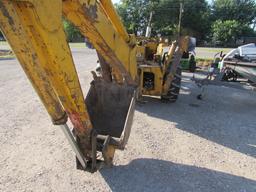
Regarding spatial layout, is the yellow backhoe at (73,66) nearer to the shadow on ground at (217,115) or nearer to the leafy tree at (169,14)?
the shadow on ground at (217,115)

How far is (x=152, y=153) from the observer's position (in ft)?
13.5

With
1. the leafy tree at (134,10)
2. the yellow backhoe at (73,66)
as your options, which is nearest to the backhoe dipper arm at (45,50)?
the yellow backhoe at (73,66)

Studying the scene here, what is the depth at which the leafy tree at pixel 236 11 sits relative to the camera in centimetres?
4706

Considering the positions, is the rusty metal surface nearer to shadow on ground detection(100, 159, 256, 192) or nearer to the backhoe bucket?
the backhoe bucket

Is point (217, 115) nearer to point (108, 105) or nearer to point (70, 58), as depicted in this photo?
point (108, 105)

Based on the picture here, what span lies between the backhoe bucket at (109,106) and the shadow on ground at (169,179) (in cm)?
48

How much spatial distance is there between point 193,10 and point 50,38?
142 feet

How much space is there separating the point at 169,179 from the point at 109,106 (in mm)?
1159

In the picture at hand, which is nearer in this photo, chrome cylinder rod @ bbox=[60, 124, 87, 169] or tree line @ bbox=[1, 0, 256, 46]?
chrome cylinder rod @ bbox=[60, 124, 87, 169]

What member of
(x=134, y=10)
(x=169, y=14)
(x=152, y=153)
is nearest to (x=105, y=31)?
(x=152, y=153)

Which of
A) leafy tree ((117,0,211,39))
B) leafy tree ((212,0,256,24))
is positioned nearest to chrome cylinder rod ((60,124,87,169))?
leafy tree ((117,0,211,39))

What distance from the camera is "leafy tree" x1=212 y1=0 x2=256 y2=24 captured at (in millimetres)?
47062

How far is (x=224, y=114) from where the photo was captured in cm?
605

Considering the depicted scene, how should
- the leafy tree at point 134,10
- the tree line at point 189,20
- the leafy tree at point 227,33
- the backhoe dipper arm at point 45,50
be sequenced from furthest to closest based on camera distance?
the leafy tree at point 134,10, the tree line at point 189,20, the leafy tree at point 227,33, the backhoe dipper arm at point 45,50
